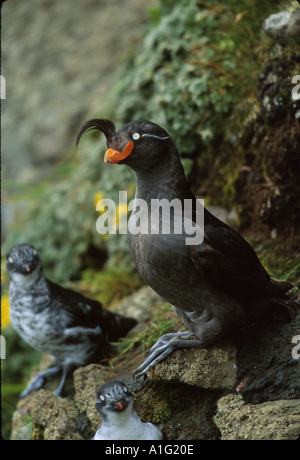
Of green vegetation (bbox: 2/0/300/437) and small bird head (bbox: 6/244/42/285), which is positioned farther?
green vegetation (bbox: 2/0/300/437)

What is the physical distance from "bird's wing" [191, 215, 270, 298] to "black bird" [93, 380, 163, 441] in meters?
0.85

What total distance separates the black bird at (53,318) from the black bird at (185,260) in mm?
993

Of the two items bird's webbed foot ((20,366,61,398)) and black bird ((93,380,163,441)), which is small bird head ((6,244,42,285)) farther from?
black bird ((93,380,163,441))

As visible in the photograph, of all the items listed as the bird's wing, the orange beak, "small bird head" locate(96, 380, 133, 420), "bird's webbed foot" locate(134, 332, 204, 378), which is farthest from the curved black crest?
"small bird head" locate(96, 380, 133, 420)

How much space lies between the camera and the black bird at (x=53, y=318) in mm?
4199

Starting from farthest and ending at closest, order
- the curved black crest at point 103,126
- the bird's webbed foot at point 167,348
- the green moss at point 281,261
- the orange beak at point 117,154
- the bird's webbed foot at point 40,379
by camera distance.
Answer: the bird's webbed foot at point 40,379 < the green moss at point 281,261 < the bird's webbed foot at point 167,348 < the curved black crest at point 103,126 < the orange beak at point 117,154

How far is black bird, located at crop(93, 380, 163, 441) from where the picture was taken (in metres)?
2.91

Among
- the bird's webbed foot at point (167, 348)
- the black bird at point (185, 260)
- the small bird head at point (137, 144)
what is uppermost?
the small bird head at point (137, 144)

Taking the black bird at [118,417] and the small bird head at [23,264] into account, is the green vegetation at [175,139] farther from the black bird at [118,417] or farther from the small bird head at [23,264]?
the small bird head at [23,264]

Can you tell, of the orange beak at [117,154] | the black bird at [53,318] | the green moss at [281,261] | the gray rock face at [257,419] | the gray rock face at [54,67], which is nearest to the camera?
the gray rock face at [257,419]

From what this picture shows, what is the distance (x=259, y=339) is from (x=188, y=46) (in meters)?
3.54

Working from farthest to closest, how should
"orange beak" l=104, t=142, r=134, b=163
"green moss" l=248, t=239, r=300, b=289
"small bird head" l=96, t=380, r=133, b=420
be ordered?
"green moss" l=248, t=239, r=300, b=289, "orange beak" l=104, t=142, r=134, b=163, "small bird head" l=96, t=380, r=133, b=420

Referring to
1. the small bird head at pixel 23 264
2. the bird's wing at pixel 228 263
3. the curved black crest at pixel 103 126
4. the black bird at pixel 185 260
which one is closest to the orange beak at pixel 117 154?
the black bird at pixel 185 260
